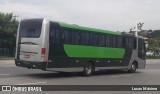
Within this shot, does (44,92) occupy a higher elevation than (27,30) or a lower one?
lower

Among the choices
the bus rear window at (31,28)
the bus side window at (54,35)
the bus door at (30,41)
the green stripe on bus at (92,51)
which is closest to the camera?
the bus door at (30,41)

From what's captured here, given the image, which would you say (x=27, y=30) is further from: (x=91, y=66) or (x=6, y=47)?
(x=6, y=47)

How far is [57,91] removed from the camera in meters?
13.7

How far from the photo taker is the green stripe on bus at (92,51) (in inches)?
797

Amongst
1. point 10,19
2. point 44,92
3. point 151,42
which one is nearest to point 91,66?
point 44,92

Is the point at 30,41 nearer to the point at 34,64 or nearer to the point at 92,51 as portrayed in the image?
the point at 34,64

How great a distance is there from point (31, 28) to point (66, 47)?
2220 millimetres

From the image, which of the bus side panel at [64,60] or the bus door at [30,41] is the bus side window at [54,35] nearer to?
the bus side panel at [64,60]

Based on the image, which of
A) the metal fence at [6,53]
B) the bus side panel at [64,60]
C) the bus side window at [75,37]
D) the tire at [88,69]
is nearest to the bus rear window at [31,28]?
the bus side panel at [64,60]

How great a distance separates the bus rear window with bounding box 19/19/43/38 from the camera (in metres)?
18.6

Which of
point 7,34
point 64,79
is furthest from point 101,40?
point 7,34

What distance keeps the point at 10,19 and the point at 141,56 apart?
3331cm

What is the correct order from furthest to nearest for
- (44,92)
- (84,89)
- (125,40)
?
(125,40) < (84,89) < (44,92)

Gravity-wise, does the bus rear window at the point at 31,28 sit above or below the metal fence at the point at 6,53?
above
